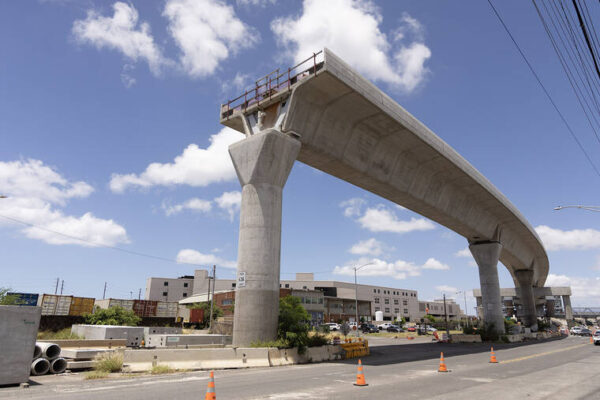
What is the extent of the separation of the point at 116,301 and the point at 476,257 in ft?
153

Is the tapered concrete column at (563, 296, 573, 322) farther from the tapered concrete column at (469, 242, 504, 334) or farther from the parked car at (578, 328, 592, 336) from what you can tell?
the tapered concrete column at (469, 242, 504, 334)

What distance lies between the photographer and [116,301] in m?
53.4

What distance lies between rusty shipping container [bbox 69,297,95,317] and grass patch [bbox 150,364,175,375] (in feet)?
130

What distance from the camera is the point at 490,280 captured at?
43.8 metres

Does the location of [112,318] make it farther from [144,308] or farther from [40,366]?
[40,366]

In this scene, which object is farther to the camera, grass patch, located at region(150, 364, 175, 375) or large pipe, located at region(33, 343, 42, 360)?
grass patch, located at region(150, 364, 175, 375)

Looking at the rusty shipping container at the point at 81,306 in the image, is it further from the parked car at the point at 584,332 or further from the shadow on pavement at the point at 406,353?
the parked car at the point at 584,332

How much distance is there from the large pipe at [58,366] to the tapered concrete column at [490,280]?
135 feet

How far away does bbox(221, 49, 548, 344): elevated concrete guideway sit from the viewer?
21.3 metres

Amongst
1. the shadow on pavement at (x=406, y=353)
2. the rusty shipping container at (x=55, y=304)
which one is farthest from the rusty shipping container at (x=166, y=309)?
the shadow on pavement at (x=406, y=353)

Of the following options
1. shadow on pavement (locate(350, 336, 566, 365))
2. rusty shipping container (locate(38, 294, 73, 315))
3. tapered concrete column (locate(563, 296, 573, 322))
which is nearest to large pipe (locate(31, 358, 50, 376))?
shadow on pavement (locate(350, 336, 566, 365))

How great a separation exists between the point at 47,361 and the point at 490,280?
4271cm

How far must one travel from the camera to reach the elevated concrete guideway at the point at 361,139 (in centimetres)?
2131

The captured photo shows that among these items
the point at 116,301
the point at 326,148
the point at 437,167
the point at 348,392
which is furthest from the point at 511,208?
the point at 116,301
